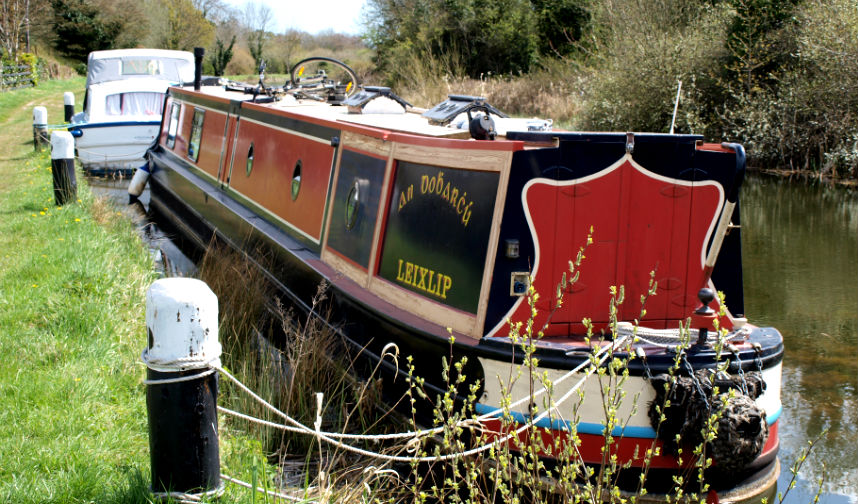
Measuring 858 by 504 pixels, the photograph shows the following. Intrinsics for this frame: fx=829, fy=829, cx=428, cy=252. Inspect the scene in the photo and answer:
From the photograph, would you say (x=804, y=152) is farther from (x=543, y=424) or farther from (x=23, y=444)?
(x=23, y=444)

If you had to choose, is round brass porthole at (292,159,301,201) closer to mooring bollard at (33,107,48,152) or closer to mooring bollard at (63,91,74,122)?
mooring bollard at (33,107,48,152)

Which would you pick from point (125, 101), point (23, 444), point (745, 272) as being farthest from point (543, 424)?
point (125, 101)

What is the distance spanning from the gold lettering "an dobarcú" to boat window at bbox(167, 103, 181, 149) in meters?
7.90

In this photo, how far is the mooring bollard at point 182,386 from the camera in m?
2.38

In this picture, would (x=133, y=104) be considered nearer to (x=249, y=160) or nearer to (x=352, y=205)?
(x=249, y=160)

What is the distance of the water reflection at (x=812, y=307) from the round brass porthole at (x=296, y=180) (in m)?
3.94

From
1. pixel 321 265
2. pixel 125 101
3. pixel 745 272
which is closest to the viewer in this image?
pixel 321 265

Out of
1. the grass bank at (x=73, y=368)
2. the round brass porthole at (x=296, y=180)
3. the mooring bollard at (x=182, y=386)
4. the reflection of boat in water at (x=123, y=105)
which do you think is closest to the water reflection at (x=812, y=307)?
the mooring bollard at (x=182, y=386)

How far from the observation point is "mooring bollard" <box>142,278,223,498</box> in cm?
238

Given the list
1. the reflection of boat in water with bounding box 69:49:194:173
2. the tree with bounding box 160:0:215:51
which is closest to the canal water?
the reflection of boat in water with bounding box 69:49:194:173

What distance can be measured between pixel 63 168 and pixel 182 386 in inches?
290

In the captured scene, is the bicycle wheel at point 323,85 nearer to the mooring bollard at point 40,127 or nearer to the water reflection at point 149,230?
the water reflection at point 149,230

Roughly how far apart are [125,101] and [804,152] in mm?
12659

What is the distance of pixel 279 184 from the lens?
712 centimetres
